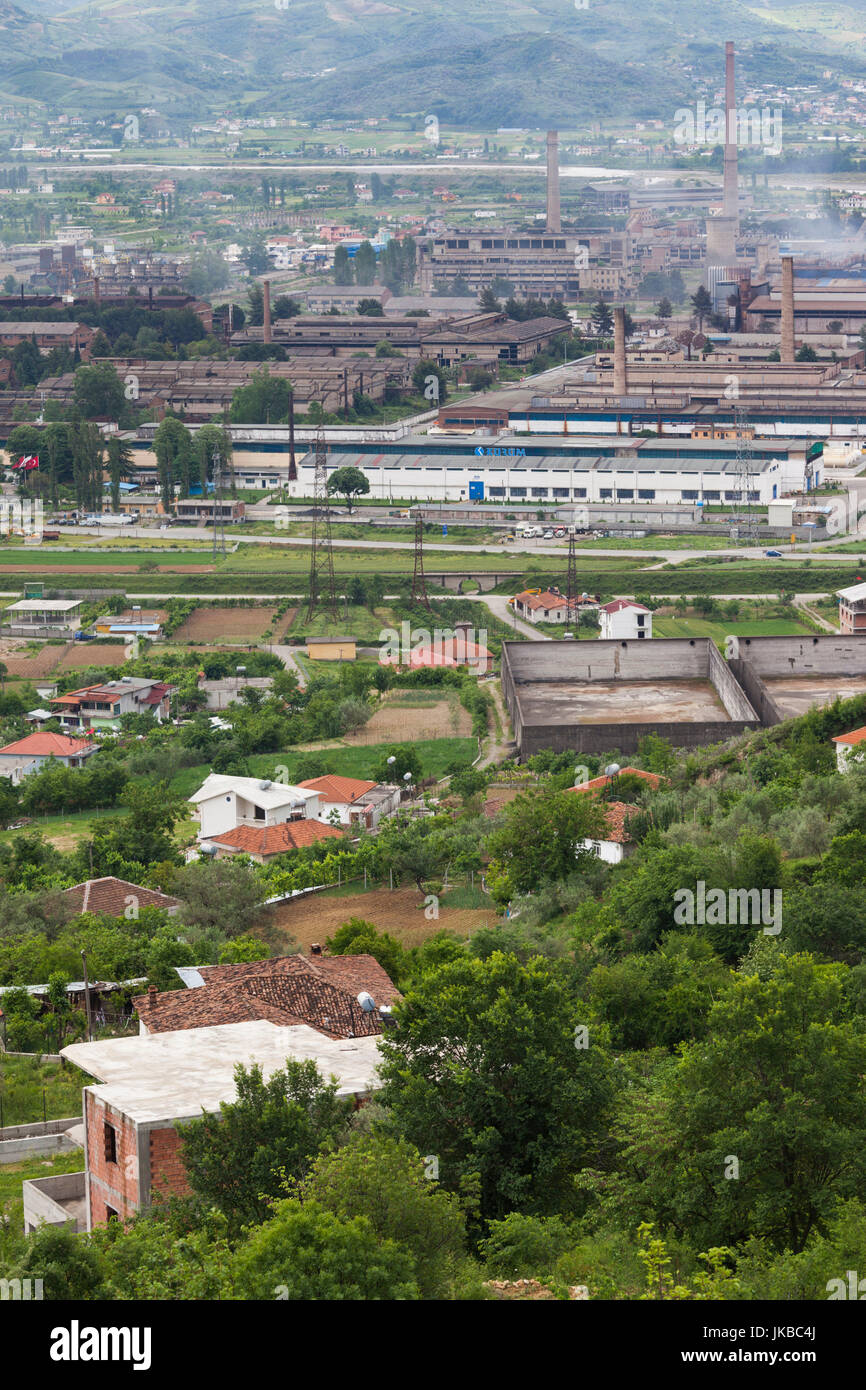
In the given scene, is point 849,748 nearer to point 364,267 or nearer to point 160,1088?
point 160,1088

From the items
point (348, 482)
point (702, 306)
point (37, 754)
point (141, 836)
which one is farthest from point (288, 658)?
point (702, 306)

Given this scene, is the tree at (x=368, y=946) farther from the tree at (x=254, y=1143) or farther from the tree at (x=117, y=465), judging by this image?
the tree at (x=117, y=465)

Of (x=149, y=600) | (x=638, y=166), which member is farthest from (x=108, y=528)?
(x=638, y=166)

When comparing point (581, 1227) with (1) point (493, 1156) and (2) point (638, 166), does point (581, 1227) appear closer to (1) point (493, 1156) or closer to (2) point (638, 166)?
(1) point (493, 1156)

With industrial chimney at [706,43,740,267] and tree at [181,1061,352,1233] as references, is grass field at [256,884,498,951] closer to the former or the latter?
tree at [181,1061,352,1233]

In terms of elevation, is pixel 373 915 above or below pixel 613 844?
below

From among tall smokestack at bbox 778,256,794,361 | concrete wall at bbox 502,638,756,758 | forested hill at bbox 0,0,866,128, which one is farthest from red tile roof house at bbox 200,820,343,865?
forested hill at bbox 0,0,866,128

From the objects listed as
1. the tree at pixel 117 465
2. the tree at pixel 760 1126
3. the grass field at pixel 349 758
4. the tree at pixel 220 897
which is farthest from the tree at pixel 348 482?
the tree at pixel 760 1126

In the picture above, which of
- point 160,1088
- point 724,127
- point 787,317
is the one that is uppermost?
point 724,127
